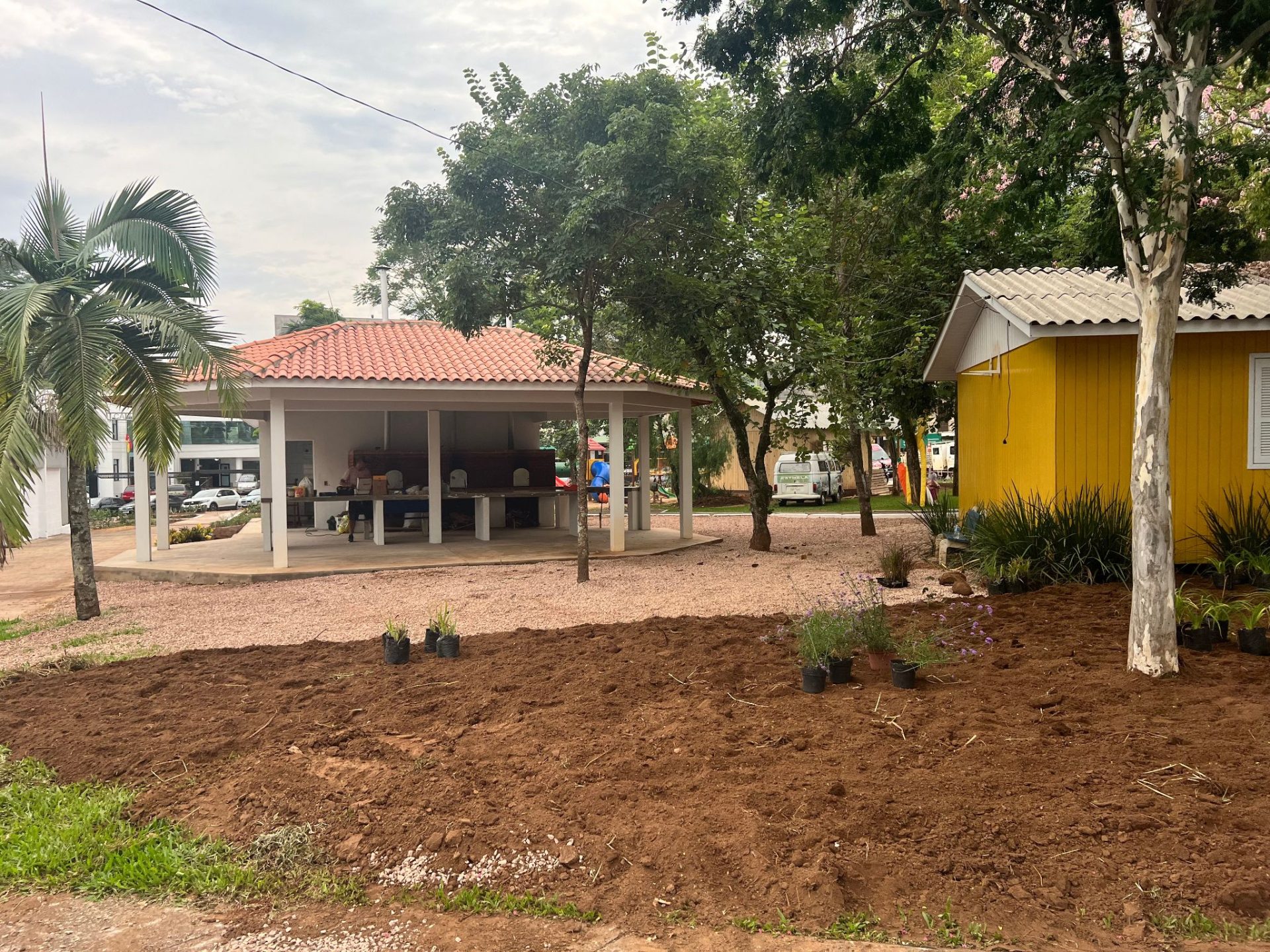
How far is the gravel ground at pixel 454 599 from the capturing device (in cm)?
908

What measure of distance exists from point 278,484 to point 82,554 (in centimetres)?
342

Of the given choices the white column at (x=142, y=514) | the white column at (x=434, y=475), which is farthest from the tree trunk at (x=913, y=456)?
the white column at (x=142, y=514)

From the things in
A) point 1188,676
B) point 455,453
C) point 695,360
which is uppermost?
point 695,360

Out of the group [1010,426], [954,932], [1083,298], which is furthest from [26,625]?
[1083,298]

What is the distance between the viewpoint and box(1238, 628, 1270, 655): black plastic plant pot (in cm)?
609

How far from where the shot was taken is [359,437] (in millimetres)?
21109

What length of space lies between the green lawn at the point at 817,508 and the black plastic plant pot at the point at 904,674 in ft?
76.1

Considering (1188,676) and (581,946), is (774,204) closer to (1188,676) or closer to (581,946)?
(1188,676)

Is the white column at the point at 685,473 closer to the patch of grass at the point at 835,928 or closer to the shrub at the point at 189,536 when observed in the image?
the shrub at the point at 189,536

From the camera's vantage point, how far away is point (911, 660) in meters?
5.63

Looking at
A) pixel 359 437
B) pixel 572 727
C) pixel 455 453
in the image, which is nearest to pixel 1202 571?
pixel 572 727

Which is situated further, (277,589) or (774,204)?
(774,204)

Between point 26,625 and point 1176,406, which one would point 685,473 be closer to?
point 1176,406

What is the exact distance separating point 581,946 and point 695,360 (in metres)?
11.9
